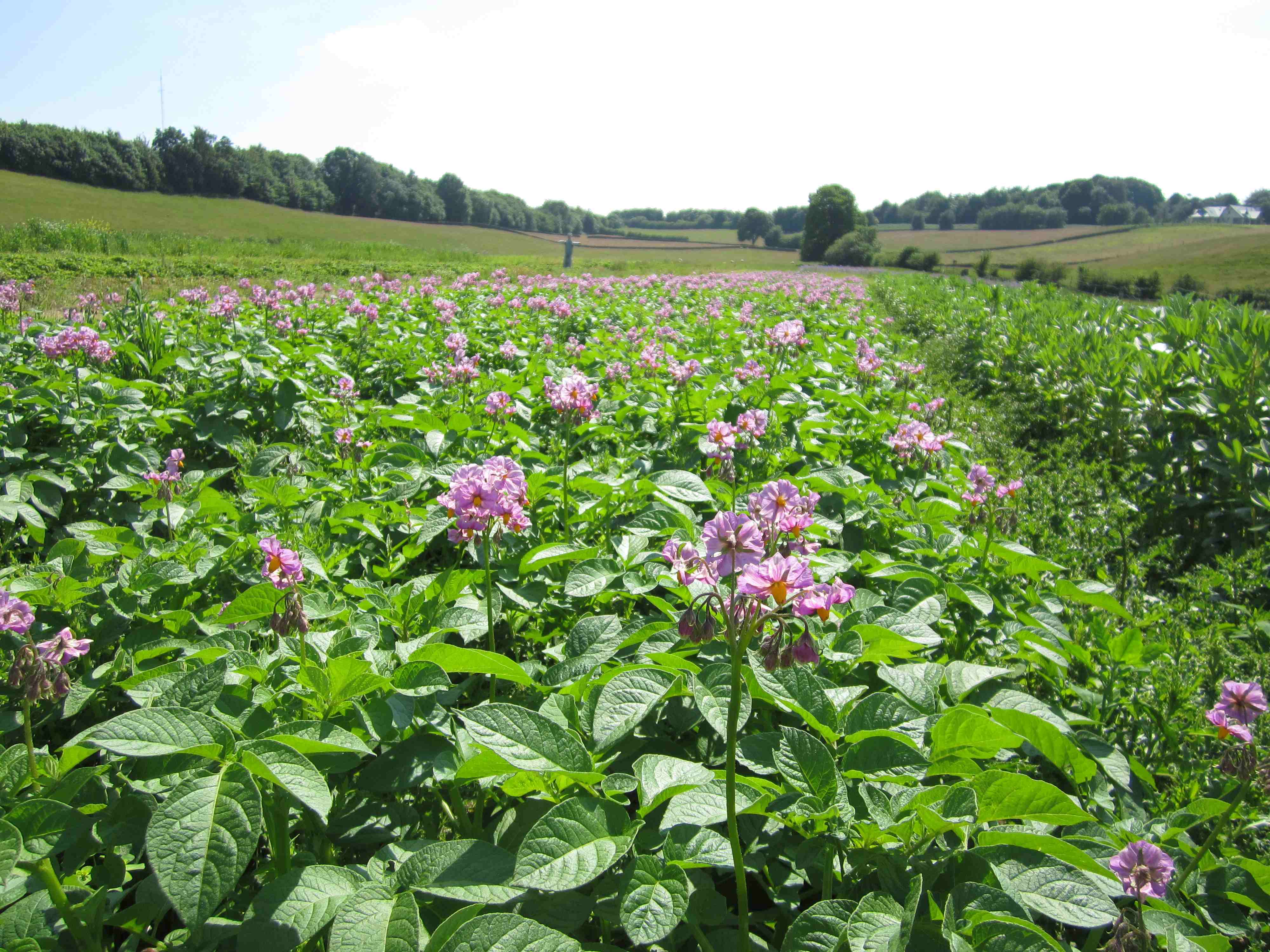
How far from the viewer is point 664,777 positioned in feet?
5.08

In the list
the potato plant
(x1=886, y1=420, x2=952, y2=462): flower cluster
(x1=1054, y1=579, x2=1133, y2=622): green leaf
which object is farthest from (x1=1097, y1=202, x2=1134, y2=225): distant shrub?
the potato plant

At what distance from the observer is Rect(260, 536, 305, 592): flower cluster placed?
6.48 feet

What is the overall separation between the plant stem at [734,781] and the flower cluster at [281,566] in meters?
1.38

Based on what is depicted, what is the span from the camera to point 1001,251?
2290 inches

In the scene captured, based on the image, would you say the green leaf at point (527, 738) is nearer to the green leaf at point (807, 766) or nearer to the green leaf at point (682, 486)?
the green leaf at point (807, 766)

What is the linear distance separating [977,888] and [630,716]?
780 millimetres

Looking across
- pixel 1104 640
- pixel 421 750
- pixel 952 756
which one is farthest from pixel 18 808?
pixel 1104 640


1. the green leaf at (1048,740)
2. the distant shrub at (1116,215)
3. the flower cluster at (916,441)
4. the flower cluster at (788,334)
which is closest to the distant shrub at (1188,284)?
the flower cluster at (788,334)

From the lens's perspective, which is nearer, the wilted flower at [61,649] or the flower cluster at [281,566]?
the wilted flower at [61,649]

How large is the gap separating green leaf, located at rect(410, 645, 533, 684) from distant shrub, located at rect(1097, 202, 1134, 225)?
9621 centimetres

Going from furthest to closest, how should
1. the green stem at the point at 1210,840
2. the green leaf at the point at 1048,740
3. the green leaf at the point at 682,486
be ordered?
the green leaf at the point at 682,486, the green leaf at the point at 1048,740, the green stem at the point at 1210,840

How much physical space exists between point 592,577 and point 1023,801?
1.46 m

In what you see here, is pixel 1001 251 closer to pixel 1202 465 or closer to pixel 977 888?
pixel 1202 465

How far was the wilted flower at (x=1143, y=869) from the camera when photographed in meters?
1.55
